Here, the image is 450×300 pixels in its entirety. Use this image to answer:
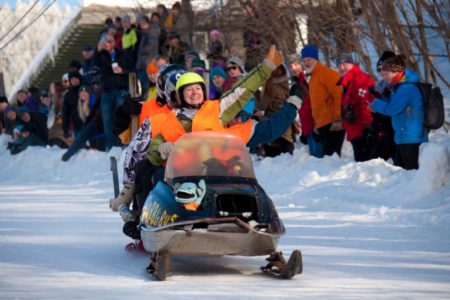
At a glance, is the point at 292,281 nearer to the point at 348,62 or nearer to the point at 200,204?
the point at 200,204

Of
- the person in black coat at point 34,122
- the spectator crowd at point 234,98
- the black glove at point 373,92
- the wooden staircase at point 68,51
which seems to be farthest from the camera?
the wooden staircase at point 68,51

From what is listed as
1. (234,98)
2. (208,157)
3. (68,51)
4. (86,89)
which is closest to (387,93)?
(234,98)

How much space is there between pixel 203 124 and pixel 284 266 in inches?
61.1

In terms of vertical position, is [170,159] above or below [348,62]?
below

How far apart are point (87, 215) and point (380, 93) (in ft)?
13.9

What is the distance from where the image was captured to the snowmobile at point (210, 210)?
8305mm

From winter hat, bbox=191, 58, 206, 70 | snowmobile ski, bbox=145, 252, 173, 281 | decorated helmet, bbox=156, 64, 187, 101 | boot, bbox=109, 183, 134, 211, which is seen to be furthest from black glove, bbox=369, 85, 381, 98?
snowmobile ski, bbox=145, 252, 173, 281

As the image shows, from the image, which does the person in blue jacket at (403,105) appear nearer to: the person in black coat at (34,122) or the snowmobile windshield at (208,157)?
the snowmobile windshield at (208,157)

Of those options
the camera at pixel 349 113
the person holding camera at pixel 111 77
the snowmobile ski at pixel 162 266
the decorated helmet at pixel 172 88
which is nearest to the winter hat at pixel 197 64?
the person holding camera at pixel 111 77

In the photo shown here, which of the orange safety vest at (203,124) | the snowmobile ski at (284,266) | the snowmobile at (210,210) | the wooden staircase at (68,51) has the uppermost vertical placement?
the wooden staircase at (68,51)

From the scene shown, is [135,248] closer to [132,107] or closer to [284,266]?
[132,107]

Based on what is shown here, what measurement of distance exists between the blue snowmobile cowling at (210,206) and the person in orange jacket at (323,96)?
7.68 m

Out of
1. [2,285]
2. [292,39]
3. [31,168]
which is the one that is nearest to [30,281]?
[2,285]

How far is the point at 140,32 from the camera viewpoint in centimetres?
2434
